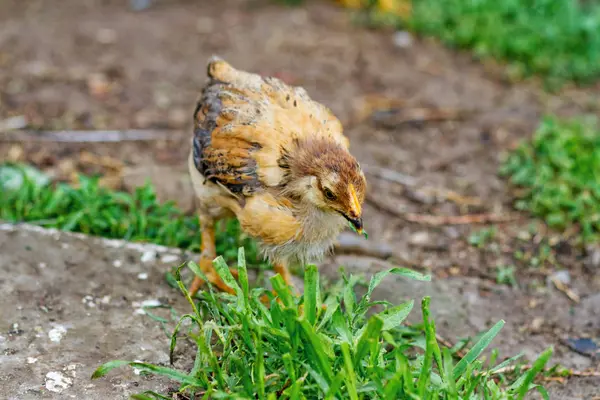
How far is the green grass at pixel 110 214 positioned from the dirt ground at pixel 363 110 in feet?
0.99

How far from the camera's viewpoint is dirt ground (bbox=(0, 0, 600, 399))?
4.79 m

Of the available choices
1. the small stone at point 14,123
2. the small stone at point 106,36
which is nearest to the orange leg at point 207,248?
the small stone at point 14,123

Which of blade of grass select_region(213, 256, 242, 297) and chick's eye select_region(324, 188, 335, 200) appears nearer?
blade of grass select_region(213, 256, 242, 297)

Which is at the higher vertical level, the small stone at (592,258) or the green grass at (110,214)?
the small stone at (592,258)

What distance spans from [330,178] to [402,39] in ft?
16.1

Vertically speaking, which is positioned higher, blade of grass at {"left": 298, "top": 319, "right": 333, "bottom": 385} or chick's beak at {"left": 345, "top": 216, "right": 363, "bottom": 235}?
chick's beak at {"left": 345, "top": 216, "right": 363, "bottom": 235}

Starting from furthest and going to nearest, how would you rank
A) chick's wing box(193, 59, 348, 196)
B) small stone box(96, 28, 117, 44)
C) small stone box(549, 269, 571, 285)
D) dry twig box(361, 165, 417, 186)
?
small stone box(96, 28, 117, 44)
dry twig box(361, 165, 417, 186)
small stone box(549, 269, 571, 285)
chick's wing box(193, 59, 348, 196)

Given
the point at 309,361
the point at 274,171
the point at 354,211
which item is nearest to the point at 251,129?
the point at 274,171

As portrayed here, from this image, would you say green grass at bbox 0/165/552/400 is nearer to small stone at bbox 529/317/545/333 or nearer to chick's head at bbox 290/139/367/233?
chick's head at bbox 290/139/367/233

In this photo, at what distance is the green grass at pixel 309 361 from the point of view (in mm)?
3123

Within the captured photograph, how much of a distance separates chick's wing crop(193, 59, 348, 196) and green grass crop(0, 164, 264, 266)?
2.22 ft

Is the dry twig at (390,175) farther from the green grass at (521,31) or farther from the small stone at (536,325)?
the green grass at (521,31)

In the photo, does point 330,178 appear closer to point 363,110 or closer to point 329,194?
point 329,194

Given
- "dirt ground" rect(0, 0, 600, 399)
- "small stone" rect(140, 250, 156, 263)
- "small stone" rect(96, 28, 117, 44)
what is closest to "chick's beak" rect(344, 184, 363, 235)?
"dirt ground" rect(0, 0, 600, 399)
